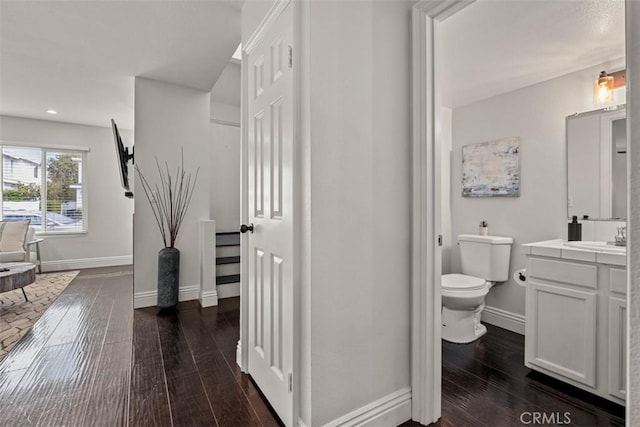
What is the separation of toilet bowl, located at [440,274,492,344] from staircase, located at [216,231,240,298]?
7.81 feet

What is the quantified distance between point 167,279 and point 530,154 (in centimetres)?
359

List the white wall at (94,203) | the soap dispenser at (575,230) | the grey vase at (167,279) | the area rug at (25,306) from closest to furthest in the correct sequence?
the soap dispenser at (575,230) → the area rug at (25,306) → the grey vase at (167,279) → the white wall at (94,203)

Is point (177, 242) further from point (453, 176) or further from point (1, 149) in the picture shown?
point (1, 149)

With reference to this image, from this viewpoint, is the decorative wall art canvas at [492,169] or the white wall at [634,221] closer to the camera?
the white wall at [634,221]

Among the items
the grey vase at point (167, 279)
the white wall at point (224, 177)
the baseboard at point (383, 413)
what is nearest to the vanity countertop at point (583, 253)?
the baseboard at point (383, 413)

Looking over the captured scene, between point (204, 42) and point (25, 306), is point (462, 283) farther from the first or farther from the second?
point (25, 306)

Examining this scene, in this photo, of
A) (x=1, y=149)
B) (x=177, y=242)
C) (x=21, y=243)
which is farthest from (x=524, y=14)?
(x=1, y=149)

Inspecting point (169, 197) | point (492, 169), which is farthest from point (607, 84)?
point (169, 197)

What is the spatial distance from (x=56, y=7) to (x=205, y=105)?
1620 mm

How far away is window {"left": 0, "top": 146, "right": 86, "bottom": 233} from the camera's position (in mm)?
4941

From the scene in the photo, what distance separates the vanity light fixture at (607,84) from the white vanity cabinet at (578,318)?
3.94 feet

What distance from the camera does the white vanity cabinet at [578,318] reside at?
1669 millimetres

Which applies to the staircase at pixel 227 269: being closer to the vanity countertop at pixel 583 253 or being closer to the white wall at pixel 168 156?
the white wall at pixel 168 156

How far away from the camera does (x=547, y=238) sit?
255 cm
